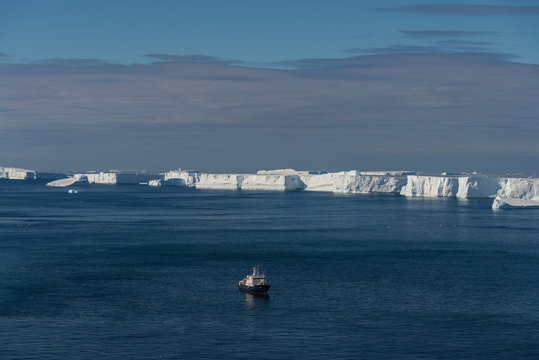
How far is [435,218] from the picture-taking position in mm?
105875

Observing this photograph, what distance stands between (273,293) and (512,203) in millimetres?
91945

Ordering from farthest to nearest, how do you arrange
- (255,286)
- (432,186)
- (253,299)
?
1. (432,186)
2. (255,286)
3. (253,299)

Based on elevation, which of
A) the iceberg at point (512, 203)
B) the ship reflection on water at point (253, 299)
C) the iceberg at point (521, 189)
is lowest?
the ship reflection on water at point (253, 299)

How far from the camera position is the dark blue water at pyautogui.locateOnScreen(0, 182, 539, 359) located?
34156 millimetres

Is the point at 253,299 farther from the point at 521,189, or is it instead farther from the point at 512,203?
the point at 521,189

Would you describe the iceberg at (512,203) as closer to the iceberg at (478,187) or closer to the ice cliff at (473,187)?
the ice cliff at (473,187)

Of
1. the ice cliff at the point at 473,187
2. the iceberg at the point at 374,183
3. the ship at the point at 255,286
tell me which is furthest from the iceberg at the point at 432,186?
the ship at the point at 255,286

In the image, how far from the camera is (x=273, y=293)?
1828 inches

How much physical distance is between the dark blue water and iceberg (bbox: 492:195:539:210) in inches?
1318

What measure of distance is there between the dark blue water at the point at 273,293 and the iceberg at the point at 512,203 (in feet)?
110

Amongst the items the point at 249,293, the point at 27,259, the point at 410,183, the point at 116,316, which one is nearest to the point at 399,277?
the point at 249,293

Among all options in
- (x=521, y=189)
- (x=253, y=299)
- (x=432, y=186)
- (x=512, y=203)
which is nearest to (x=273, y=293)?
(x=253, y=299)

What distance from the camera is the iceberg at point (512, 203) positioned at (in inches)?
4783

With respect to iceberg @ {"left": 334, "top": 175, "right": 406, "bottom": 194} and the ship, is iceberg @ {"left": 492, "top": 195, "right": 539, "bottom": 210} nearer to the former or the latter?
iceberg @ {"left": 334, "top": 175, "right": 406, "bottom": 194}
